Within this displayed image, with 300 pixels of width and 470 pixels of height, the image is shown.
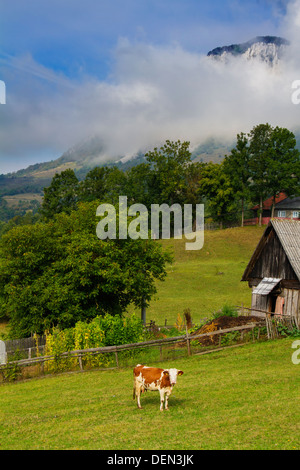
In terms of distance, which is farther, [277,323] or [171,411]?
[277,323]

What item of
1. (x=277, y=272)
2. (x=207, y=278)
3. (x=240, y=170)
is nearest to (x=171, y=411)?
(x=277, y=272)

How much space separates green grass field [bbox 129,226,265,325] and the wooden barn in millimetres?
9008

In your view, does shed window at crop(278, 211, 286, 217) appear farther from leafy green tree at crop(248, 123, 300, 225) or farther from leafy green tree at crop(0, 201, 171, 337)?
leafy green tree at crop(0, 201, 171, 337)

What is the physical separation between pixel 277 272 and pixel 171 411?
1831 centimetres

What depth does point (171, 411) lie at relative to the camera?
13219 millimetres

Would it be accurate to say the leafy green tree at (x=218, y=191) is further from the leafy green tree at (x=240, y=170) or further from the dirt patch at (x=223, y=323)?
the dirt patch at (x=223, y=323)

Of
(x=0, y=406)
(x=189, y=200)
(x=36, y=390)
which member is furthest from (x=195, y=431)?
(x=189, y=200)

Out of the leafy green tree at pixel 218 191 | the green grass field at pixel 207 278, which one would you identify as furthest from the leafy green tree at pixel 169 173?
the green grass field at pixel 207 278

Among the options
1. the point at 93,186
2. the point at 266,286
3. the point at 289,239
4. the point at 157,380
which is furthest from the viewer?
the point at 93,186

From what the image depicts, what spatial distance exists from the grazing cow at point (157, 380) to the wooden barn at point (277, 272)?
15425mm

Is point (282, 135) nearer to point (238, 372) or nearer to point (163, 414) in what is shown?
point (238, 372)

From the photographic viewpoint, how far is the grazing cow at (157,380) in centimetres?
1330

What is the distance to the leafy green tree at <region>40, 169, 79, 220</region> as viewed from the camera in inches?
3378

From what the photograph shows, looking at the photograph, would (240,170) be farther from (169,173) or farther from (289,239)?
(289,239)
